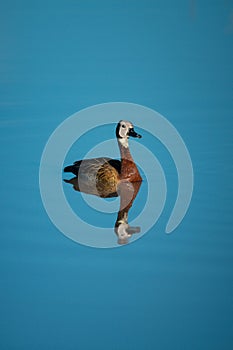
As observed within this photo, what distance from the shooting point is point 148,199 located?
2154 mm

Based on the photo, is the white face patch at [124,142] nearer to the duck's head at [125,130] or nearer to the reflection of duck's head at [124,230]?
the duck's head at [125,130]

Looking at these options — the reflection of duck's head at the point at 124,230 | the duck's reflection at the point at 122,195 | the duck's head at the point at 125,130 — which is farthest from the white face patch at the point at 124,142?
the reflection of duck's head at the point at 124,230

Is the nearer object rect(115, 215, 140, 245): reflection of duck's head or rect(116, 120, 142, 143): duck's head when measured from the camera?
rect(115, 215, 140, 245): reflection of duck's head

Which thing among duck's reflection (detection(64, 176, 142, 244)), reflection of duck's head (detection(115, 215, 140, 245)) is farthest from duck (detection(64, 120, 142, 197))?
reflection of duck's head (detection(115, 215, 140, 245))

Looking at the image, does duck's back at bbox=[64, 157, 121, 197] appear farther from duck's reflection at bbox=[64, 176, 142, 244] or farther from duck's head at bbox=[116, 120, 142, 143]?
duck's head at bbox=[116, 120, 142, 143]

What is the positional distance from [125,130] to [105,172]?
Answer: 0.20m

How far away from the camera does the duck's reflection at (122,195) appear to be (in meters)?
2.00

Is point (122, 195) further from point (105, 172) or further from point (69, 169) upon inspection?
point (69, 169)

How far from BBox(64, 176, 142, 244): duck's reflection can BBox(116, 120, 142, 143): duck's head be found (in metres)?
0.19

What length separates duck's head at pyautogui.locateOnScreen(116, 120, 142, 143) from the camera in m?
2.34

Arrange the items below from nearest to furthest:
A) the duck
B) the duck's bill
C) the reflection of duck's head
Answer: the reflection of duck's head
the duck
the duck's bill

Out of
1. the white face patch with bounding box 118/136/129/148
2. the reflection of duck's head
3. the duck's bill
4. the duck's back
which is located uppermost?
the duck's bill

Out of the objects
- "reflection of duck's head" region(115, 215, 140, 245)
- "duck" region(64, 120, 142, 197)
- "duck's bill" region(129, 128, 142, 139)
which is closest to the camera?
"reflection of duck's head" region(115, 215, 140, 245)

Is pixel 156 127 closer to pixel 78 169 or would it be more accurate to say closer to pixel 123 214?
pixel 78 169
